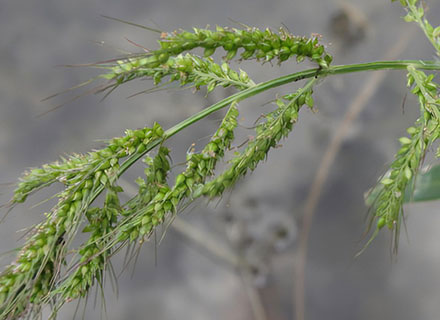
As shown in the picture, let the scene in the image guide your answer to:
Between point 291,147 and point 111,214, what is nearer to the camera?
point 111,214

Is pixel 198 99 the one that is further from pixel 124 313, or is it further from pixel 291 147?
pixel 124 313

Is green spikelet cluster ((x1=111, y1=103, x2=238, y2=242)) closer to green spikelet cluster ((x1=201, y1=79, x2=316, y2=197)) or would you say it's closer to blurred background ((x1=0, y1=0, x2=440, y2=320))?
green spikelet cluster ((x1=201, y1=79, x2=316, y2=197))

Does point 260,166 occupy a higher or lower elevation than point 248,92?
higher

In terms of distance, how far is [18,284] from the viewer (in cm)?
32

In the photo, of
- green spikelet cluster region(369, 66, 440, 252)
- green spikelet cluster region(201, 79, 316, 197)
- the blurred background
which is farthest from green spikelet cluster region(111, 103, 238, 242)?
the blurred background

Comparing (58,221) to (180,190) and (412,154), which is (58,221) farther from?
(412,154)

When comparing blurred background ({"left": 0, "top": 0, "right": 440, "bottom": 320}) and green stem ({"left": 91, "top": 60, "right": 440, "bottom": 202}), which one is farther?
blurred background ({"left": 0, "top": 0, "right": 440, "bottom": 320})

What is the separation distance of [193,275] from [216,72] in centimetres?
70

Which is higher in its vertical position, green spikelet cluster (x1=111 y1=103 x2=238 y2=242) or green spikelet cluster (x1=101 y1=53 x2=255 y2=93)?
green spikelet cluster (x1=101 y1=53 x2=255 y2=93)

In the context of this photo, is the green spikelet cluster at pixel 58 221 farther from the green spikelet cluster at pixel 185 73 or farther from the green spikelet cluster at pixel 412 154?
the green spikelet cluster at pixel 412 154

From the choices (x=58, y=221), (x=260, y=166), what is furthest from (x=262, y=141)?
(x=260, y=166)

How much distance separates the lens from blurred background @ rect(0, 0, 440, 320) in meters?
0.95

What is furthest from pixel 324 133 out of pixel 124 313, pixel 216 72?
pixel 216 72

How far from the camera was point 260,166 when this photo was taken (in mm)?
1049
